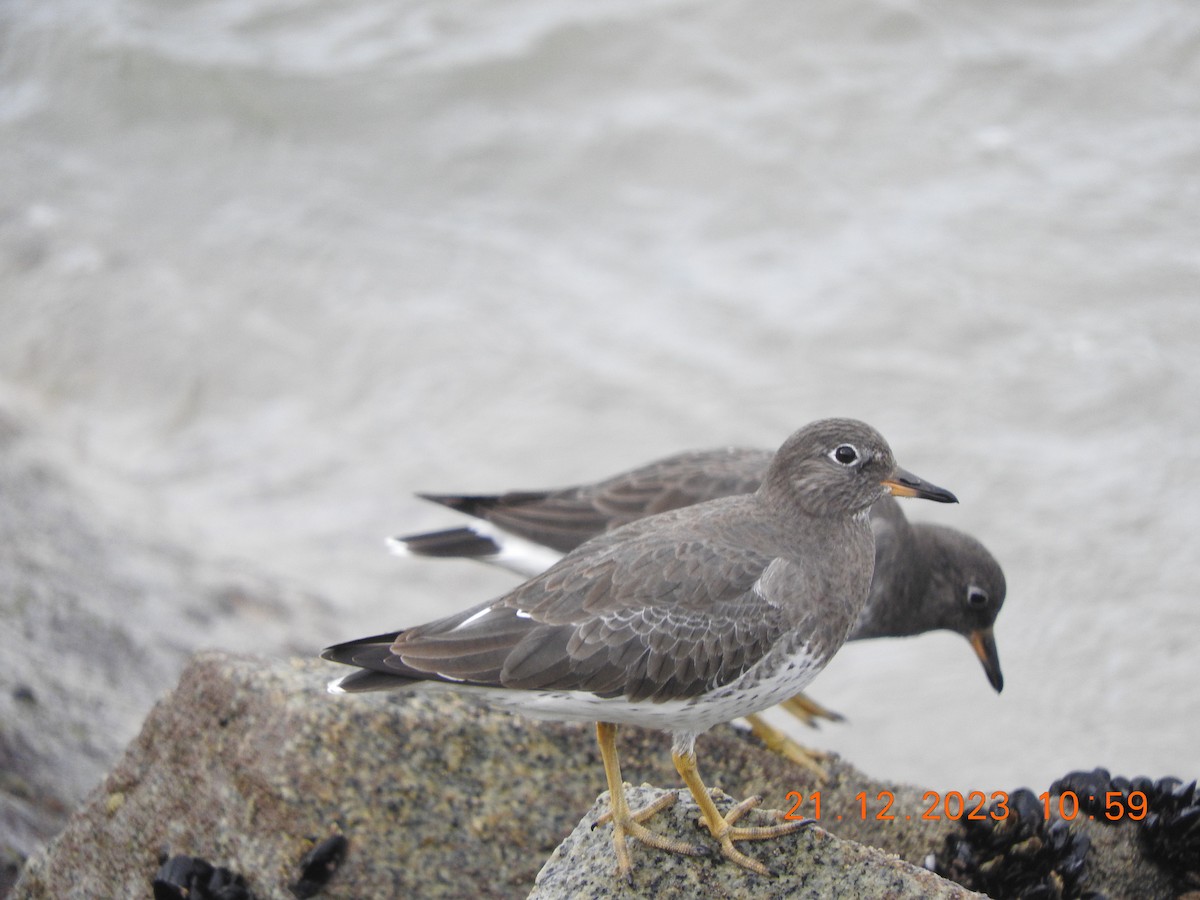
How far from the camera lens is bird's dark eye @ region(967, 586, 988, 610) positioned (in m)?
5.71

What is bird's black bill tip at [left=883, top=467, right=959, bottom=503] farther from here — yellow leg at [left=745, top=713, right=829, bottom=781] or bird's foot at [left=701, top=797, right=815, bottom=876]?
bird's foot at [left=701, top=797, right=815, bottom=876]

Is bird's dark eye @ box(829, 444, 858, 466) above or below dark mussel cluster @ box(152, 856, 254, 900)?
above

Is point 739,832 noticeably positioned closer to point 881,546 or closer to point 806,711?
point 881,546

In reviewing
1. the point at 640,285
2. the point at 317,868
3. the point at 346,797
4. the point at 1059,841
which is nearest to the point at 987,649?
the point at 1059,841

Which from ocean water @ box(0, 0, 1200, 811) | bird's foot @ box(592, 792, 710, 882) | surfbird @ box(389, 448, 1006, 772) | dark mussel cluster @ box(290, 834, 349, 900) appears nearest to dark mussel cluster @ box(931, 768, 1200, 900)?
bird's foot @ box(592, 792, 710, 882)

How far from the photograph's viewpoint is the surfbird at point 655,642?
157 inches

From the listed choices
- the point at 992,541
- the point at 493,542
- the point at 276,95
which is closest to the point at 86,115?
the point at 276,95

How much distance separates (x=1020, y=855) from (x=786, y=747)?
121 centimetres

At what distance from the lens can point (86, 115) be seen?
13.6m

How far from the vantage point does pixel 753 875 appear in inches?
149

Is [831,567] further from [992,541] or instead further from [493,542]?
[992,541]
